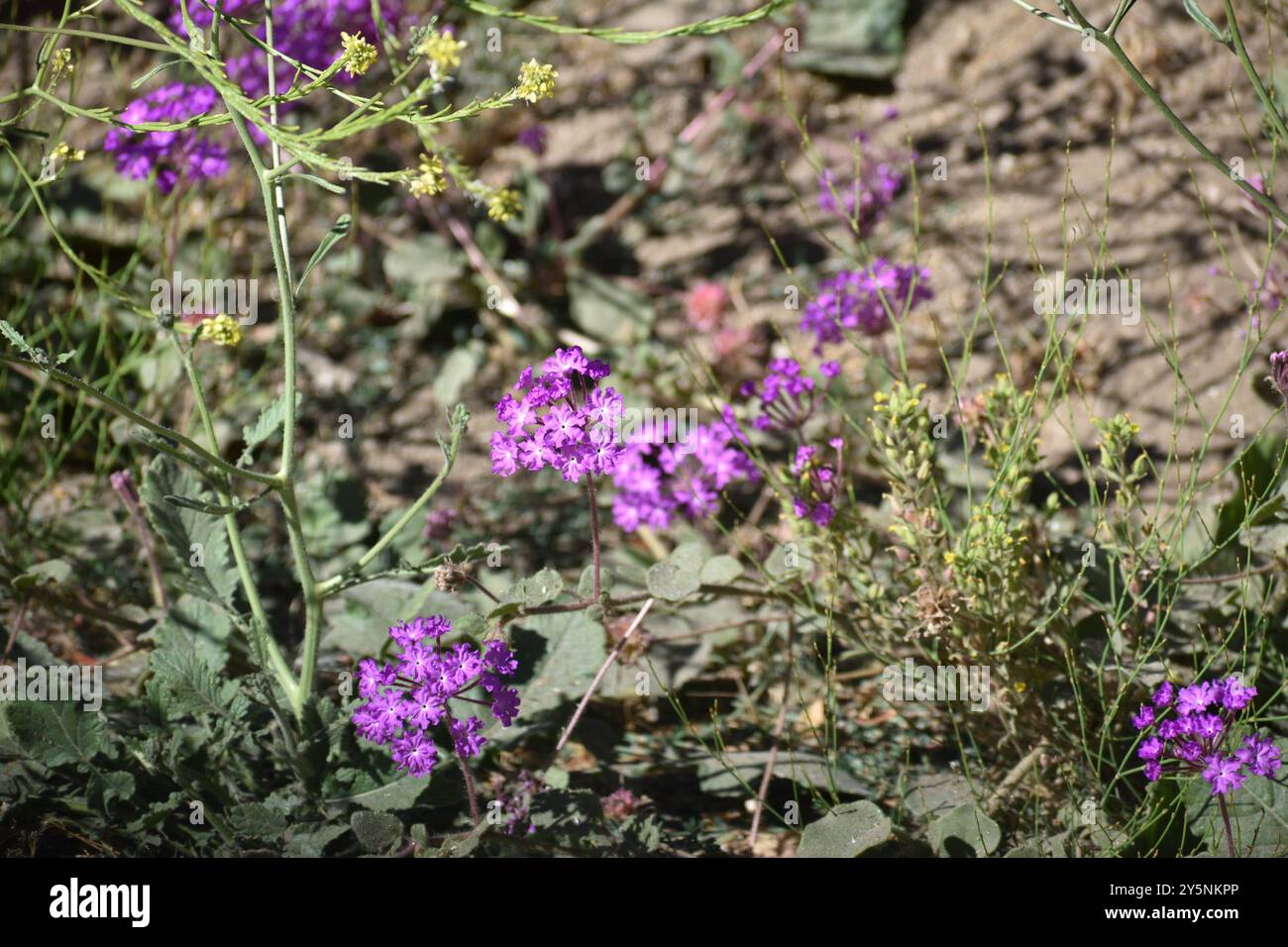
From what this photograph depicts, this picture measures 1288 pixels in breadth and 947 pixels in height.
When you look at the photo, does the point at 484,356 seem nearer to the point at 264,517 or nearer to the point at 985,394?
the point at 264,517

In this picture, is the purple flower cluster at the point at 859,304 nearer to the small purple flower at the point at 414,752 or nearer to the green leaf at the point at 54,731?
the small purple flower at the point at 414,752

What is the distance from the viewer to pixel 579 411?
2020mm

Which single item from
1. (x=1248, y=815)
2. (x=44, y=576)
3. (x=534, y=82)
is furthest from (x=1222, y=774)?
(x=44, y=576)

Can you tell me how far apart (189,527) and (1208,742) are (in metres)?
1.95

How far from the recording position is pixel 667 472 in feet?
8.84

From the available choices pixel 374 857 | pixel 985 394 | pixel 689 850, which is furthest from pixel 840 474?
pixel 374 857

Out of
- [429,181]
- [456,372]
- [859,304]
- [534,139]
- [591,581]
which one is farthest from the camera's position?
[534,139]

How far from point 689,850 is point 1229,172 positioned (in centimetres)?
Result: 156

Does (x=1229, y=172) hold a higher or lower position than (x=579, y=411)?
higher

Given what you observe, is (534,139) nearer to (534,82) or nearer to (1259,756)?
(534,82)

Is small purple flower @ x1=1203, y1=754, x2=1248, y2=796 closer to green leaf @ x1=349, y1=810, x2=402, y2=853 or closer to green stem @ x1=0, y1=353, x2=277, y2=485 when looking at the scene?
green leaf @ x1=349, y1=810, x2=402, y2=853

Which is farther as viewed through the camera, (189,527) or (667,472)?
(667,472)

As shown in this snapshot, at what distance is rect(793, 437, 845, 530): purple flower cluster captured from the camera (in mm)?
2361

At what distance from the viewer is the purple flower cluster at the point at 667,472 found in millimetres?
2725
